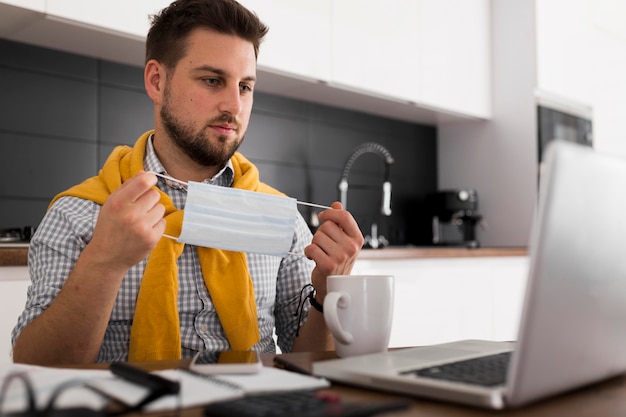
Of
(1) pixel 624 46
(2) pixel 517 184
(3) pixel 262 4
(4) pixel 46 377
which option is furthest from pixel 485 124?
(4) pixel 46 377

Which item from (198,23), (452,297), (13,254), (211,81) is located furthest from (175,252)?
(452,297)

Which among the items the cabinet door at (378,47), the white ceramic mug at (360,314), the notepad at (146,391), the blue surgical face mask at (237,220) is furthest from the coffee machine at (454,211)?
the notepad at (146,391)

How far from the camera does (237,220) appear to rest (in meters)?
1.31

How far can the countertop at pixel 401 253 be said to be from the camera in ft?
5.49

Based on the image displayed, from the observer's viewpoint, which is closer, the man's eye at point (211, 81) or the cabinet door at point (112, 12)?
the man's eye at point (211, 81)

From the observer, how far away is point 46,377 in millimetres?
694

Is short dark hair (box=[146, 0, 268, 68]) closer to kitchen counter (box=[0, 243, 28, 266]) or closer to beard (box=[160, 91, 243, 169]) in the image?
beard (box=[160, 91, 243, 169])

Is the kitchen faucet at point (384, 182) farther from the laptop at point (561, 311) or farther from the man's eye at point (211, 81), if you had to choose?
the laptop at point (561, 311)

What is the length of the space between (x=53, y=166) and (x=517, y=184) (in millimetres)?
2350

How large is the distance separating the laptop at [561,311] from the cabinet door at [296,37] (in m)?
1.99

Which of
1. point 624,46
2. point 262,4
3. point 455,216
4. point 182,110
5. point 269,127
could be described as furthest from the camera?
point 624,46

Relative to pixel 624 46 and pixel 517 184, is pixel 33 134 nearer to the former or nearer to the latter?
pixel 517 184

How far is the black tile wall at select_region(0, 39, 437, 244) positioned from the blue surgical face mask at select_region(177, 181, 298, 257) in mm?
1193

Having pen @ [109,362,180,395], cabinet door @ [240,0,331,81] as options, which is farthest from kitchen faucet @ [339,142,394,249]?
pen @ [109,362,180,395]
